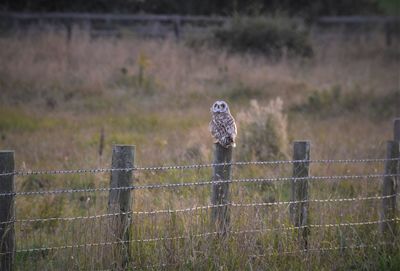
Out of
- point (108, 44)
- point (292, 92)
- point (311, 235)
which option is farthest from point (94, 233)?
point (108, 44)

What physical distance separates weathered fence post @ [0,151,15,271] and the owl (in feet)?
6.73

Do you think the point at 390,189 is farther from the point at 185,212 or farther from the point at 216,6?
the point at 216,6

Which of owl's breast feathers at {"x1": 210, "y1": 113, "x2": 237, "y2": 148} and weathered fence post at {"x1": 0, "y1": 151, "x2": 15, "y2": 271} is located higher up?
owl's breast feathers at {"x1": 210, "y1": 113, "x2": 237, "y2": 148}

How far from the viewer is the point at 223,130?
21.7 feet

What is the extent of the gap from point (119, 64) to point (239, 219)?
15.3 metres

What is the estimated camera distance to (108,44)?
2294cm

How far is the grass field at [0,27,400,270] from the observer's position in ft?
21.0

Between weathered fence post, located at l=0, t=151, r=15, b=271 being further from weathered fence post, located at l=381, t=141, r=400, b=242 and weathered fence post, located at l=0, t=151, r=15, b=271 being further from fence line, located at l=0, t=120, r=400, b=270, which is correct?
weathered fence post, located at l=381, t=141, r=400, b=242

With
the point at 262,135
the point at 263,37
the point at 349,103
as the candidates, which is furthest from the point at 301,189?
the point at 263,37

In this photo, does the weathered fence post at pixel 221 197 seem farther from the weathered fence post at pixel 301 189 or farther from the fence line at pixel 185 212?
the weathered fence post at pixel 301 189

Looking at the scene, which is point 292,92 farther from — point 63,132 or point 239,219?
point 239,219

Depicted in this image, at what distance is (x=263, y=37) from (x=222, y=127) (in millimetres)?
18718

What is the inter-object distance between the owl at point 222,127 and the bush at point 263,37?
1768 centimetres

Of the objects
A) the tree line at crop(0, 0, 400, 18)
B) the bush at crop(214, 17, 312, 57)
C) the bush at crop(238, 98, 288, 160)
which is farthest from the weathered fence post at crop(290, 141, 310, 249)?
the tree line at crop(0, 0, 400, 18)
